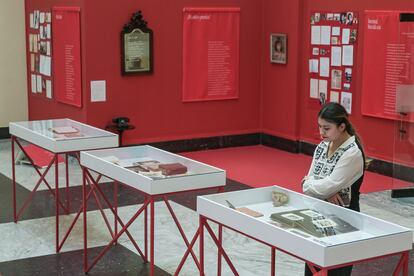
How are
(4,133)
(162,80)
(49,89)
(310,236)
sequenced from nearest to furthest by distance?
1. (310,236)
2. (162,80)
3. (49,89)
4. (4,133)

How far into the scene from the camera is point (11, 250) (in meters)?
6.34

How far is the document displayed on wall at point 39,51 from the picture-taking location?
10.4 m

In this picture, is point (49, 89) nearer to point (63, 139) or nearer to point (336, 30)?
point (336, 30)

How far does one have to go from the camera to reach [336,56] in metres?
9.45

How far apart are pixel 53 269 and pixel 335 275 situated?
7.71 feet

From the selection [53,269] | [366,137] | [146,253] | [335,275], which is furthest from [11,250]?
[366,137]

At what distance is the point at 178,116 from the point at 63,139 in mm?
4032

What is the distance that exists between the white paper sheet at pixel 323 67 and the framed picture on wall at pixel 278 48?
67 centimetres

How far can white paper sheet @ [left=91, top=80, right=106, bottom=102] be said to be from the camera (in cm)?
951

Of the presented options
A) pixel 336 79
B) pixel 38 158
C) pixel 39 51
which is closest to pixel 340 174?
pixel 336 79

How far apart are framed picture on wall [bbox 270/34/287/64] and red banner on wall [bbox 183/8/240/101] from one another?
19.1 inches

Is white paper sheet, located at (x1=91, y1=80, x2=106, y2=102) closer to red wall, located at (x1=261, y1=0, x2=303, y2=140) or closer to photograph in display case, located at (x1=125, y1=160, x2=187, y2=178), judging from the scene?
red wall, located at (x1=261, y1=0, x2=303, y2=140)

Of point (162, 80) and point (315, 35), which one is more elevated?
point (315, 35)

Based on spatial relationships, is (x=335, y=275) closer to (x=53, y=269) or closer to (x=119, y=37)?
(x=53, y=269)
